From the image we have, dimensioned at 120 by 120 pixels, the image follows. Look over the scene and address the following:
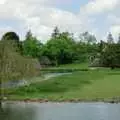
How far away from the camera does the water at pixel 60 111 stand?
104ft

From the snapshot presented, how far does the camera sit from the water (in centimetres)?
3184

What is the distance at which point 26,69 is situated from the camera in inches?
1826

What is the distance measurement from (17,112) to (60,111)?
313 cm

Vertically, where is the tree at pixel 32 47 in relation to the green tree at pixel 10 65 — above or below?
above

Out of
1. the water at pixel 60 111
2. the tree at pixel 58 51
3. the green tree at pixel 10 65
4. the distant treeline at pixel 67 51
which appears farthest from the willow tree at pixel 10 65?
the tree at pixel 58 51

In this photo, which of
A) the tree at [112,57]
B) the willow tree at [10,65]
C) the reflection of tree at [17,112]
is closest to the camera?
the reflection of tree at [17,112]

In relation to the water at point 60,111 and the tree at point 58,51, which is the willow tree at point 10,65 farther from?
the tree at point 58,51

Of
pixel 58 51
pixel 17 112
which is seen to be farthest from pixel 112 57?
pixel 17 112

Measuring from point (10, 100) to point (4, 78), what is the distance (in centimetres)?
206

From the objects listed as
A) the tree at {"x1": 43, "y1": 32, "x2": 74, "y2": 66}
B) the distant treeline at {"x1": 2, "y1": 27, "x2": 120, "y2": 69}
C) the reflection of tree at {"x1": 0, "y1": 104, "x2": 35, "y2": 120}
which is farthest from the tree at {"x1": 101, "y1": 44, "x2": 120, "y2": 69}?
the reflection of tree at {"x1": 0, "y1": 104, "x2": 35, "y2": 120}

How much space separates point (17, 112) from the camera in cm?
3500

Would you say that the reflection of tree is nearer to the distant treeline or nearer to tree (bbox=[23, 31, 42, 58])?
the distant treeline

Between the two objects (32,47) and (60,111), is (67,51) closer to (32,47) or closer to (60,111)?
(32,47)

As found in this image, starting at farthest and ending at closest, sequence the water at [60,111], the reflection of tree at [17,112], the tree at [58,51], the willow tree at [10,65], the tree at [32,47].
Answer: the tree at [58,51] < the tree at [32,47] < the willow tree at [10,65] < the reflection of tree at [17,112] < the water at [60,111]
